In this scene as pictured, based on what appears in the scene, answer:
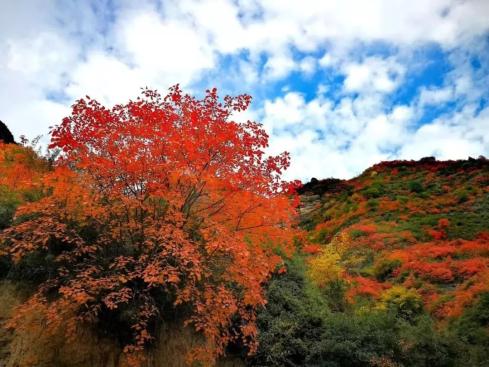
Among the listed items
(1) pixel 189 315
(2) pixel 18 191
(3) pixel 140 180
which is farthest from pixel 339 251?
(2) pixel 18 191

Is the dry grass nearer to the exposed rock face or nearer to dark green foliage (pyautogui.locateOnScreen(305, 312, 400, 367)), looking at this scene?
dark green foliage (pyautogui.locateOnScreen(305, 312, 400, 367))

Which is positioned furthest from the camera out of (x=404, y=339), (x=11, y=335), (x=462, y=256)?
(x=462, y=256)

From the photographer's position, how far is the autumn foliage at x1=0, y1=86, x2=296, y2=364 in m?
9.12

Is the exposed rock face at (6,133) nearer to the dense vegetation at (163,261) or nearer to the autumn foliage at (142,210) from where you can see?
the dense vegetation at (163,261)

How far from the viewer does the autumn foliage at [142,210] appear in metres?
9.12

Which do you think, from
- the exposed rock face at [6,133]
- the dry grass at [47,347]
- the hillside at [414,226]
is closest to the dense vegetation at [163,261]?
the dry grass at [47,347]

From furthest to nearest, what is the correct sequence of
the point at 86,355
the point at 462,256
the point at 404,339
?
the point at 462,256 → the point at 404,339 → the point at 86,355

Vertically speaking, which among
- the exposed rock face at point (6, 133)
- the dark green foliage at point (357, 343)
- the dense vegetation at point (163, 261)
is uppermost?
the exposed rock face at point (6, 133)

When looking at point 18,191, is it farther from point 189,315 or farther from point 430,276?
point 430,276

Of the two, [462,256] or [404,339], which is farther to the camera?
[462,256]

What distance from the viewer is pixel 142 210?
10.3 m

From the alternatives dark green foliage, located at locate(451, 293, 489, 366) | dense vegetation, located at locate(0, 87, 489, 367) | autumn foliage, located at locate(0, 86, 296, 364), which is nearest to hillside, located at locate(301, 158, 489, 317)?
dark green foliage, located at locate(451, 293, 489, 366)

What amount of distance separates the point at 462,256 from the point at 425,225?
5777 mm

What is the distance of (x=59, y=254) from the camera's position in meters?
9.78
